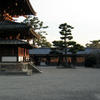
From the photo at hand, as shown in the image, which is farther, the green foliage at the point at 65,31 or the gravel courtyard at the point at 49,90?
the green foliage at the point at 65,31

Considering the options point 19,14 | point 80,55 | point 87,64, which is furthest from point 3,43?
point 80,55

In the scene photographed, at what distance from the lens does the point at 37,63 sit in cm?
4453

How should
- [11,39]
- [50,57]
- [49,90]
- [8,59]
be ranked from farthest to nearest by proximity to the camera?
[50,57] → [11,39] → [8,59] → [49,90]

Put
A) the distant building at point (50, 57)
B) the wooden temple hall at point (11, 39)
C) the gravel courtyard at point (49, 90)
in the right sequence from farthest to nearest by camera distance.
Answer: the distant building at point (50, 57), the wooden temple hall at point (11, 39), the gravel courtyard at point (49, 90)

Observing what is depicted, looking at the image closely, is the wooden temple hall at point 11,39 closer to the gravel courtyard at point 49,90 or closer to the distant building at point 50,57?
the gravel courtyard at point 49,90

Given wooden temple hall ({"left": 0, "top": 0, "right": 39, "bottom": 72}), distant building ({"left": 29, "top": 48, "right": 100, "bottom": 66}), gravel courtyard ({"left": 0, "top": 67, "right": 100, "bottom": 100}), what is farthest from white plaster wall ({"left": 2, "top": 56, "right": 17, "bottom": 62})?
distant building ({"left": 29, "top": 48, "right": 100, "bottom": 66})

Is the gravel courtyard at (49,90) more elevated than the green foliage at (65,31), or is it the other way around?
the green foliage at (65,31)

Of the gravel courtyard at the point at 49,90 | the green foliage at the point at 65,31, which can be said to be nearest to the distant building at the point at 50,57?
the green foliage at the point at 65,31

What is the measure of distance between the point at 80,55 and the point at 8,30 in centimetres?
2806

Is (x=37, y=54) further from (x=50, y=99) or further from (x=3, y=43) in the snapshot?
(x=50, y=99)

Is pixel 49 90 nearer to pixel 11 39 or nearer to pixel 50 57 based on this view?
pixel 11 39

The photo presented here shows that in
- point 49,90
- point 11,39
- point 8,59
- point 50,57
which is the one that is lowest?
point 49,90

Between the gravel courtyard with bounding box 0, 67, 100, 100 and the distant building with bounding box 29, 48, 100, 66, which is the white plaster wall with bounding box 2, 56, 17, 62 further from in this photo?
the distant building with bounding box 29, 48, 100, 66

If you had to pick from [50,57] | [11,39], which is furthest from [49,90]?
[50,57]
